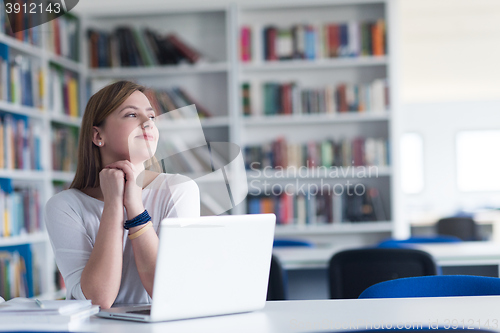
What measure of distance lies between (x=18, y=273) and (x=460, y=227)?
4.15 metres

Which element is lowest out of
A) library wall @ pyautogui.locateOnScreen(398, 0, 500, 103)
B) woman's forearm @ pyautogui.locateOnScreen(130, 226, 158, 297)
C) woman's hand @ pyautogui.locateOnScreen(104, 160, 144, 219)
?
woman's forearm @ pyautogui.locateOnScreen(130, 226, 158, 297)

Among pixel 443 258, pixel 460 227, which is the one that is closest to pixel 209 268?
pixel 443 258

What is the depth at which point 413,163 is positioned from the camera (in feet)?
29.2

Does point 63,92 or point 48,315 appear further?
point 63,92

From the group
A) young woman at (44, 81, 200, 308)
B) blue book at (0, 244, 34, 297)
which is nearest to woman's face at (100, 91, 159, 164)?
young woman at (44, 81, 200, 308)

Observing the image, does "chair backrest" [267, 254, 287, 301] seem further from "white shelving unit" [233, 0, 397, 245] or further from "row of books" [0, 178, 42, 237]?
"white shelving unit" [233, 0, 397, 245]

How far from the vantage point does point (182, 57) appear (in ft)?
13.6

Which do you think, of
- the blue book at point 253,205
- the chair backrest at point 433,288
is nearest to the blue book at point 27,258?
the blue book at point 253,205

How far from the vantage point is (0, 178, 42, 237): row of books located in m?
3.12

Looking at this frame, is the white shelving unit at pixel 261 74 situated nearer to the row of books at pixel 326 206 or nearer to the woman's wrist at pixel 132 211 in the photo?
the row of books at pixel 326 206

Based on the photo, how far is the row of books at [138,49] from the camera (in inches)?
162

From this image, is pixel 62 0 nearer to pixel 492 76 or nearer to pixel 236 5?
pixel 236 5

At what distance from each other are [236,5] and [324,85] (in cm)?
87

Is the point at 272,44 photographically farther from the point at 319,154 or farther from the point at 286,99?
the point at 319,154
